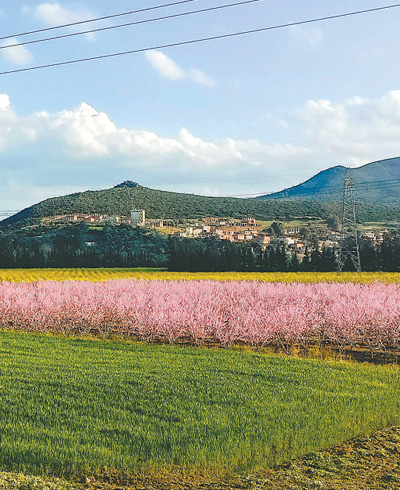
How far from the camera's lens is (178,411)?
9.07 metres

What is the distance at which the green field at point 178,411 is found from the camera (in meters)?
7.21

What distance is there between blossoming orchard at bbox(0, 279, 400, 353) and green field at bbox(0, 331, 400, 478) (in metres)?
4.87

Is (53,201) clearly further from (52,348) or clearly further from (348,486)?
(348,486)

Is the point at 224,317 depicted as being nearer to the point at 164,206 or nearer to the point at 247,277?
the point at 247,277

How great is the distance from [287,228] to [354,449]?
4553 inches

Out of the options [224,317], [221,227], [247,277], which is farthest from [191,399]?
[221,227]

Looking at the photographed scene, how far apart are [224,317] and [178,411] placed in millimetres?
12814

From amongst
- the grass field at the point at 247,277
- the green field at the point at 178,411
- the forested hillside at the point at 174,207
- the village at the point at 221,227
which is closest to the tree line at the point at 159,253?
the village at the point at 221,227

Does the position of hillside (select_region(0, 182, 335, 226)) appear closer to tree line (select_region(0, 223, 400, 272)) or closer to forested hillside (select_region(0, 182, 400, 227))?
forested hillside (select_region(0, 182, 400, 227))

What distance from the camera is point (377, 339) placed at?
20.1 metres

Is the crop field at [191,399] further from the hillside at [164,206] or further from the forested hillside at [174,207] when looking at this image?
the hillside at [164,206]

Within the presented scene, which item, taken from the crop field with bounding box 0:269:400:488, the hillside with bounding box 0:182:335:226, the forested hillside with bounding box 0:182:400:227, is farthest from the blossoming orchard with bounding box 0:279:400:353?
the hillside with bounding box 0:182:335:226

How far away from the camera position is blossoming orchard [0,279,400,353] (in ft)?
63.7


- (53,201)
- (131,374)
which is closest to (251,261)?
(131,374)
